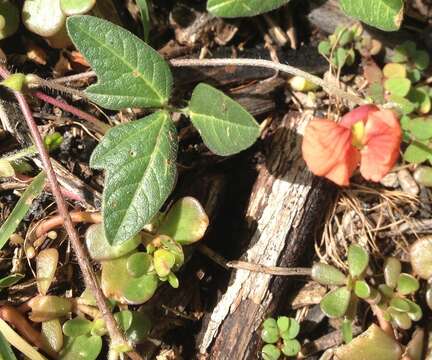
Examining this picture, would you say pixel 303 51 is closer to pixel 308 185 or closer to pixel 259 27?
pixel 259 27

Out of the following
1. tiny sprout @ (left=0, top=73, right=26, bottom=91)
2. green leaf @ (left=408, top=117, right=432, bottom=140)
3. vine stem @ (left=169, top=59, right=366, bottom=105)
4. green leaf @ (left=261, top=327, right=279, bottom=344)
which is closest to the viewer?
tiny sprout @ (left=0, top=73, right=26, bottom=91)

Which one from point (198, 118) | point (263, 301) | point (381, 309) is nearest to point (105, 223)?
point (198, 118)

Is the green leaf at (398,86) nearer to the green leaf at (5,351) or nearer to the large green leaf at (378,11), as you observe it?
the large green leaf at (378,11)

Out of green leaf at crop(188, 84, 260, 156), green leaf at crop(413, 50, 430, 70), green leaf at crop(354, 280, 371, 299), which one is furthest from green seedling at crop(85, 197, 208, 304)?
green leaf at crop(413, 50, 430, 70)

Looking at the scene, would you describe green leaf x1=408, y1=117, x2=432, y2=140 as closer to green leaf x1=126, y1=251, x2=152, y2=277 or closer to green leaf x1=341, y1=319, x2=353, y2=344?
green leaf x1=341, y1=319, x2=353, y2=344

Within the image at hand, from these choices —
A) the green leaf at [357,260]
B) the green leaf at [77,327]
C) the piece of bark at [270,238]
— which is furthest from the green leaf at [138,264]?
the green leaf at [357,260]

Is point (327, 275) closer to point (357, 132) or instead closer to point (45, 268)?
point (357, 132)

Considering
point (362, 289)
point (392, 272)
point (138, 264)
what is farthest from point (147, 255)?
point (392, 272)
